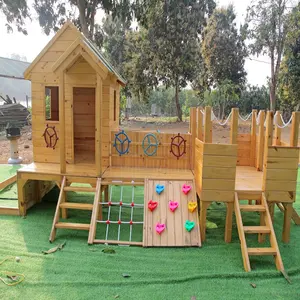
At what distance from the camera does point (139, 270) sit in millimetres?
3938

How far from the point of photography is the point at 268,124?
14.9 ft

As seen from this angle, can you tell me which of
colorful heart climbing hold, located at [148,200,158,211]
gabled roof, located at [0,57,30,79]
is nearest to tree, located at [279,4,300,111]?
colorful heart climbing hold, located at [148,200,158,211]

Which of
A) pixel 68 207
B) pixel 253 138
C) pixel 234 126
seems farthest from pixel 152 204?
pixel 253 138

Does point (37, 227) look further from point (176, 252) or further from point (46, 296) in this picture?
point (176, 252)

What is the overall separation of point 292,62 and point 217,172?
1529 cm

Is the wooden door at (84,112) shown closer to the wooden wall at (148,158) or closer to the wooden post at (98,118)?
the wooden wall at (148,158)

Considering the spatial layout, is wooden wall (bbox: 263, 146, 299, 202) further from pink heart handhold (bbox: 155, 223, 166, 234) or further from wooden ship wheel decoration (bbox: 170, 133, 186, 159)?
wooden ship wheel decoration (bbox: 170, 133, 186, 159)

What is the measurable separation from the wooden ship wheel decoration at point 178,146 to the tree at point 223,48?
53.4ft

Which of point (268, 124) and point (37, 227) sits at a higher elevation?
point (268, 124)

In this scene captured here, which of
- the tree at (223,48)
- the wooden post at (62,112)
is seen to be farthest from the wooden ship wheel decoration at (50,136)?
the tree at (223,48)

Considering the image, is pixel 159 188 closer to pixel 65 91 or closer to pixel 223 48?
pixel 65 91

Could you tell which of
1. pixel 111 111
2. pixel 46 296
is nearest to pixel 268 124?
pixel 111 111

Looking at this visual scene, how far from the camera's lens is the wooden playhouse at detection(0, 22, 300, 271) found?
15.3 ft

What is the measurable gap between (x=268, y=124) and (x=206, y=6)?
62.4 feet
